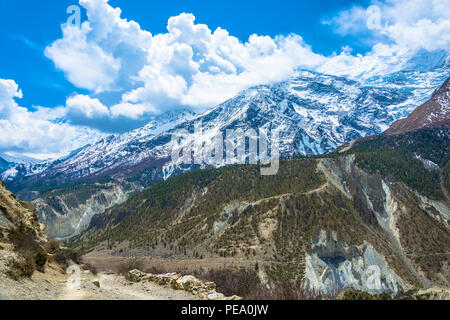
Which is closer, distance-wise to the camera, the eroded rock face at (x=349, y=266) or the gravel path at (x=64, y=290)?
the gravel path at (x=64, y=290)

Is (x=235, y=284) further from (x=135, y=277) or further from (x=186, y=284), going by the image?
(x=135, y=277)

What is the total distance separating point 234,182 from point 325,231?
60.5 m

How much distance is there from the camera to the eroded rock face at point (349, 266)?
77125 mm

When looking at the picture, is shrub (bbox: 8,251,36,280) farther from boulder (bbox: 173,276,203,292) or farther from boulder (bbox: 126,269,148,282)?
boulder (bbox: 126,269,148,282)

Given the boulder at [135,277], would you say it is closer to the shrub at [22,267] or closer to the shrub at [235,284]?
the shrub at [235,284]

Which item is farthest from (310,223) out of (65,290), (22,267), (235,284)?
(22,267)

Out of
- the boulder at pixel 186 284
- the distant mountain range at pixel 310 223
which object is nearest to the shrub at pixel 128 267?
the boulder at pixel 186 284

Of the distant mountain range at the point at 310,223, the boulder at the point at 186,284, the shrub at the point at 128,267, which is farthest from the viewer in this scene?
the distant mountain range at the point at 310,223

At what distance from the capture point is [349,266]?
264 feet

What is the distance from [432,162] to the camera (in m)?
170

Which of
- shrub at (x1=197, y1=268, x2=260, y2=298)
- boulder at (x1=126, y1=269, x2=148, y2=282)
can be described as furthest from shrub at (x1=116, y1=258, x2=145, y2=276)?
shrub at (x1=197, y1=268, x2=260, y2=298)

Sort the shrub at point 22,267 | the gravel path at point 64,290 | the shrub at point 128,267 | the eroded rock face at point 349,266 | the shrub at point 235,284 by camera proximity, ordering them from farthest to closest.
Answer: the eroded rock face at point 349,266, the shrub at point 128,267, the shrub at point 235,284, the shrub at point 22,267, the gravel path at point 64,290

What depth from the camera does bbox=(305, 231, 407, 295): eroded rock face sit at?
253 ft
